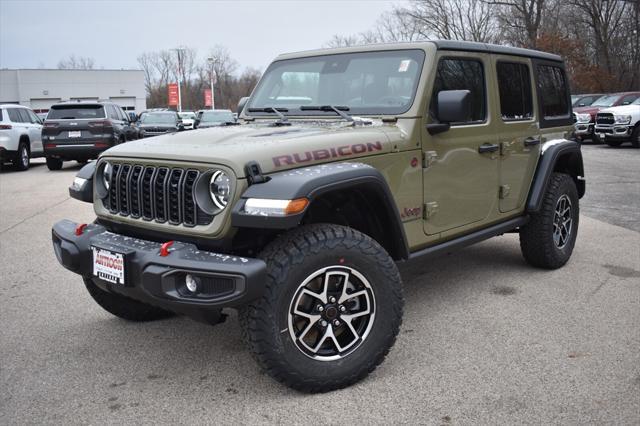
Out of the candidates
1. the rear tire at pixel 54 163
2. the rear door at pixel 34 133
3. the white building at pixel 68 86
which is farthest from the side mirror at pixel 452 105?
the white building at pixel 68 86

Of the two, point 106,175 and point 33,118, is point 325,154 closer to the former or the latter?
point 106,175

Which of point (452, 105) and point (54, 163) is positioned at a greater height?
point (452, 105)

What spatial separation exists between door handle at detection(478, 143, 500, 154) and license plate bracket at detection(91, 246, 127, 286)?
2.61 m

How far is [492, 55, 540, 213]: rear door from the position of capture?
470 cm

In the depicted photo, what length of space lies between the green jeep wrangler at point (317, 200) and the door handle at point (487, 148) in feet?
0.11

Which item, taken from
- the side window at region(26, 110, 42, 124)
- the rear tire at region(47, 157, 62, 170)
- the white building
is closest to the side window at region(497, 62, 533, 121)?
the rear tire at region(47, 157, 62, 170)

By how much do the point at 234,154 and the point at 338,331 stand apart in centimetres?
112

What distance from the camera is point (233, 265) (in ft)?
9.32

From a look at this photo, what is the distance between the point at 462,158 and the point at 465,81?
1.95ft

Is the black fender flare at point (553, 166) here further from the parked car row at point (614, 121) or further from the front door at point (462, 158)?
the parked car row at point (614, 121)

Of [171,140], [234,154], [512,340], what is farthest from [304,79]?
[512,340]

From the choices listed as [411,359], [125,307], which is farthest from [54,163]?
[411,359]

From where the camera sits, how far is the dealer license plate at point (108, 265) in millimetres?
3117

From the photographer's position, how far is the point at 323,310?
10.5 ft
